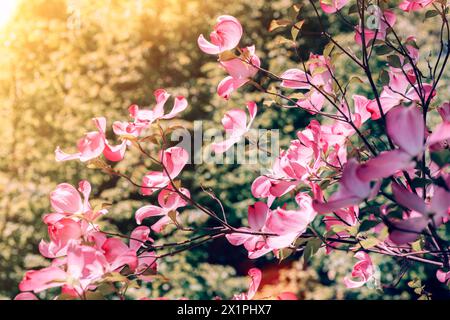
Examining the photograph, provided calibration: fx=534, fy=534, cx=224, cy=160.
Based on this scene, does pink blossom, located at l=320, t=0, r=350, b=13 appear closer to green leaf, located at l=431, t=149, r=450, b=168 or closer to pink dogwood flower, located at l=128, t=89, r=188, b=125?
pink dogwood flower, located at l=128, t=89, r=188, b=125

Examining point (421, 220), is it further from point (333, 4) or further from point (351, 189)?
point (333, 4)

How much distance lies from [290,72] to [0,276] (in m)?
2.25

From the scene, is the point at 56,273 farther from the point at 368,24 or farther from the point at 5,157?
the point at 5,157

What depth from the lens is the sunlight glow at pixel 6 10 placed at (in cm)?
330

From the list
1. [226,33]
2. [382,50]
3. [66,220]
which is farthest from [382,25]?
[66,220]

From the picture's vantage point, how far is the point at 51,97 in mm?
3047

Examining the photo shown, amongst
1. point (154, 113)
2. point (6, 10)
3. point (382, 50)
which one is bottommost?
point (154, 113)

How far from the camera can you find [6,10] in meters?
3.35

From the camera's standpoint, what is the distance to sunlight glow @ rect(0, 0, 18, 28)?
3305mm

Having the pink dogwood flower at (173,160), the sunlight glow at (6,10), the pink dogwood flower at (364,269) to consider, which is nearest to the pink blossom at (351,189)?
the pink dogwood flower at (173,160)

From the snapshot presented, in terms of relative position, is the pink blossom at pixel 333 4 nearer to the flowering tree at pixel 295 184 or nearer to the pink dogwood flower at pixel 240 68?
the flowering tree at pixel 295 184

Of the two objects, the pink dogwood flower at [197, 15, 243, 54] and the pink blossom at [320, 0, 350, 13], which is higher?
the pink blossom at [320, 0, 350, 13]

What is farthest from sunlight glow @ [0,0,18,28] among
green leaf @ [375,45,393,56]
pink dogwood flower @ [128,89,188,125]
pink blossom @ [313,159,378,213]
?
pink blossom @ [313,159,378,213]

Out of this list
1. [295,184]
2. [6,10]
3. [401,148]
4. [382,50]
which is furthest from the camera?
[6,10]
